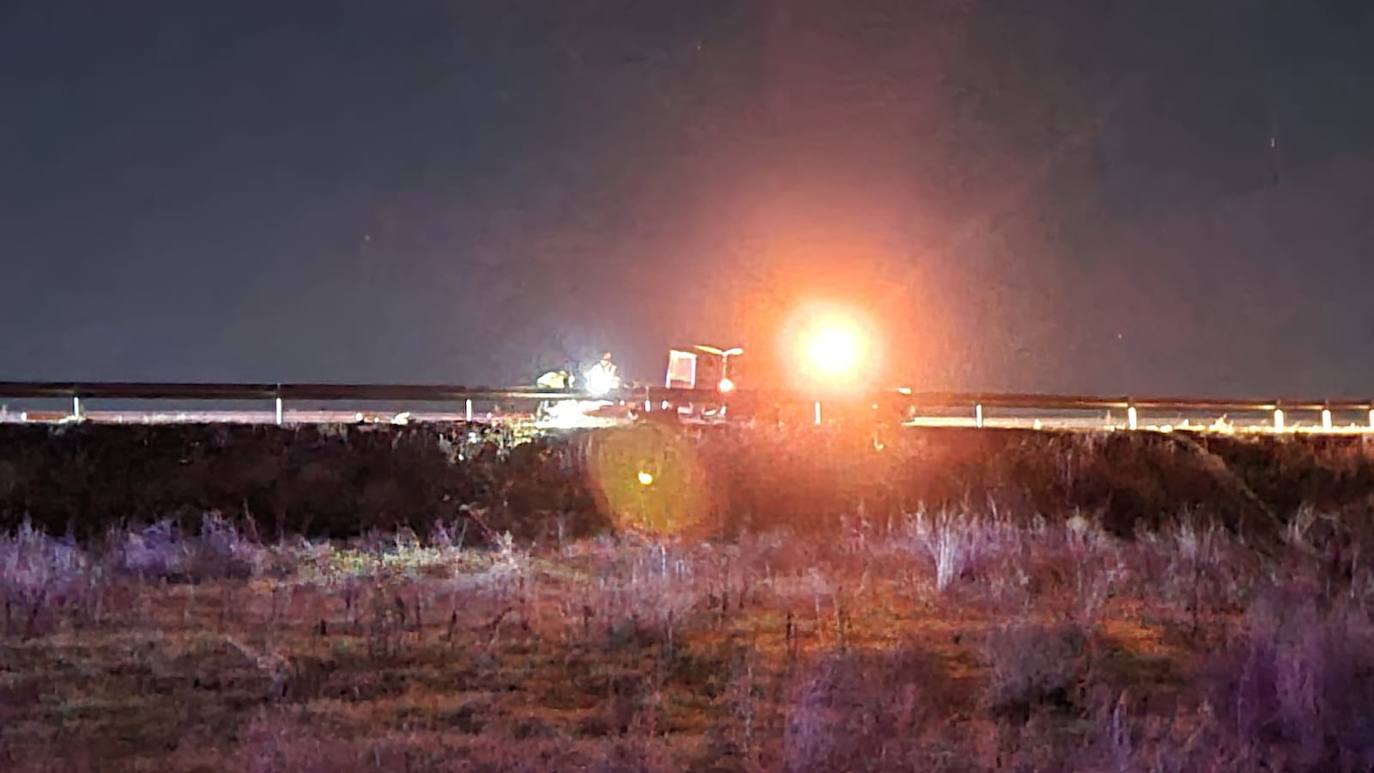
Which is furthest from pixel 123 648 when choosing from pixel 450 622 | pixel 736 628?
pixel 736 628

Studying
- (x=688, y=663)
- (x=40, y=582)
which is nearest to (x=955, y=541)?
(x=688, y=663)

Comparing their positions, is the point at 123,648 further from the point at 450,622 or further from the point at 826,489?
the point at 826,489

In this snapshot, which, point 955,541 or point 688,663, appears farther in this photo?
point 955,541

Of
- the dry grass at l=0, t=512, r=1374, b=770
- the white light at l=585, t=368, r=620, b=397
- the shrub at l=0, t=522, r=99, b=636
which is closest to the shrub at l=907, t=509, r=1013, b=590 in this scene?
the dry grass at l=0, t=512, r=1374, b=770

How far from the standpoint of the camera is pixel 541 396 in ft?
76.3

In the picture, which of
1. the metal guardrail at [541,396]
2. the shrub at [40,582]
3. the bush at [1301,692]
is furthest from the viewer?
the metal guardrail at [541,396]

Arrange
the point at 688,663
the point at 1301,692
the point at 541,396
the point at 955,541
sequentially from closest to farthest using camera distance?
1. the point at 1301,692
2. the point at 688,663
3. the point at 955,541
4. the point at 541,396

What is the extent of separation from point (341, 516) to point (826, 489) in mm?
7010

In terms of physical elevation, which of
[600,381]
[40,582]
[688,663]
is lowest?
[688,663]

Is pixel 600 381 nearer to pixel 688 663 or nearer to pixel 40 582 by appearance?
pixel 40 582

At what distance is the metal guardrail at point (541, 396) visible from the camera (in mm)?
21750

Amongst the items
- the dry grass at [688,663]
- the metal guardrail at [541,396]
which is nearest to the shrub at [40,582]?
the dry grass at [688,663]

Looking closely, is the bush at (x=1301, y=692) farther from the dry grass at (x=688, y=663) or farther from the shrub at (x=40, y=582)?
the shrub at (x=40, y=582)

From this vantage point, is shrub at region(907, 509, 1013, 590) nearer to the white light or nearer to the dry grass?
the dry grass
